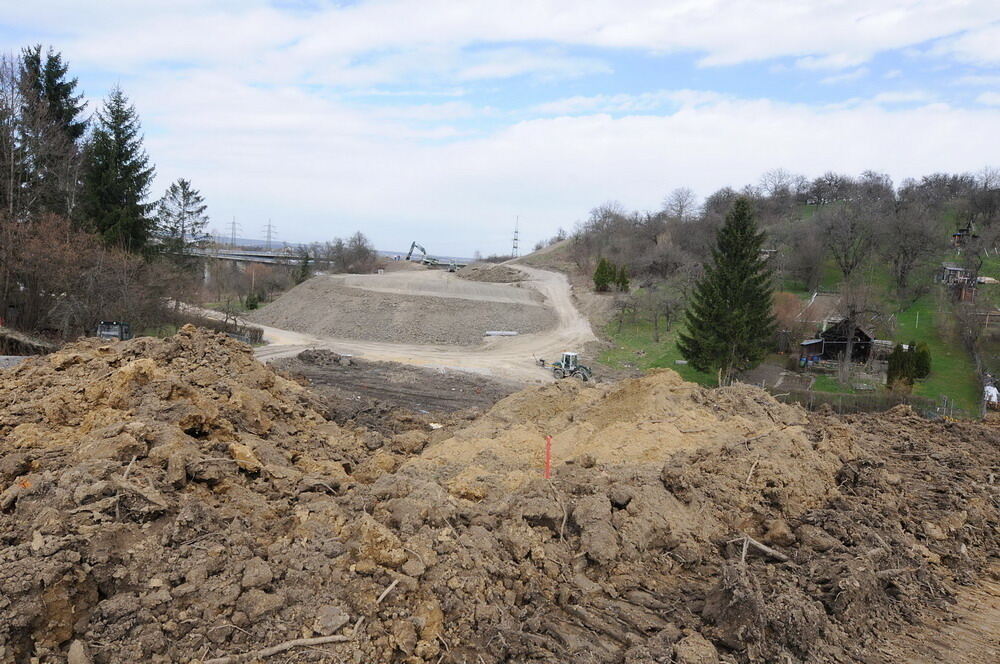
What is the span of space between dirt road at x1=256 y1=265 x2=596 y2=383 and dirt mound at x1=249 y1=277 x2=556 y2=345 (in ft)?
4.02

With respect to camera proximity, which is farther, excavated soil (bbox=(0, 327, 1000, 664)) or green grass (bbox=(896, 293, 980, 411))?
green grass (bbox=(896, 293, 980, 411))

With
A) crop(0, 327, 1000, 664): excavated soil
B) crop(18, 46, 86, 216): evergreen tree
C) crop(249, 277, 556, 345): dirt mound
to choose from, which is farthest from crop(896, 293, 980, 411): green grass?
crop(18, 46, 86, 216): evergreen tree

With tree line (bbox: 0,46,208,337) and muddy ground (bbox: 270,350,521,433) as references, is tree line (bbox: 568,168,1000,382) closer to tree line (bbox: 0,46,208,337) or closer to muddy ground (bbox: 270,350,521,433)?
muddy ground (bbox: 270,350,521,433)

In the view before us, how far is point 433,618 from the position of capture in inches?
183

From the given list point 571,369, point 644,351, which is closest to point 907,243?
point 644,351

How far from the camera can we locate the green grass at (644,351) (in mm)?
29489

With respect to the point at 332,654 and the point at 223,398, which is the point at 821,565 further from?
the point at 223,398

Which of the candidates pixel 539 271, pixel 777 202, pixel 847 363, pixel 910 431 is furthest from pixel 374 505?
pixel 777 202

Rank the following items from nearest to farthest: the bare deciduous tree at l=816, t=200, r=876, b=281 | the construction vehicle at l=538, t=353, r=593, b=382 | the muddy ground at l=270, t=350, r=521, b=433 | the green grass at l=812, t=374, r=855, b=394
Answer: the muddy ground at l=270, t=350, r=521, b=433, the construction vehicle at l=538, t=353, r=593, b=382, the green grass at l=812, t=374, r=855, b=394, the bare deciduous tree at l=816, t=200, r=876, b=281

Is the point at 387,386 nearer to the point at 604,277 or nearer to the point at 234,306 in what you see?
the point at 234,306

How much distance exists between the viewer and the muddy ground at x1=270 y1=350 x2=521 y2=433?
16.9 m

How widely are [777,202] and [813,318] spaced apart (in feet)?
149

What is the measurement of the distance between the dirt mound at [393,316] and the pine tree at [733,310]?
13.4 m

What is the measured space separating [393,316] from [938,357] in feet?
98.3
